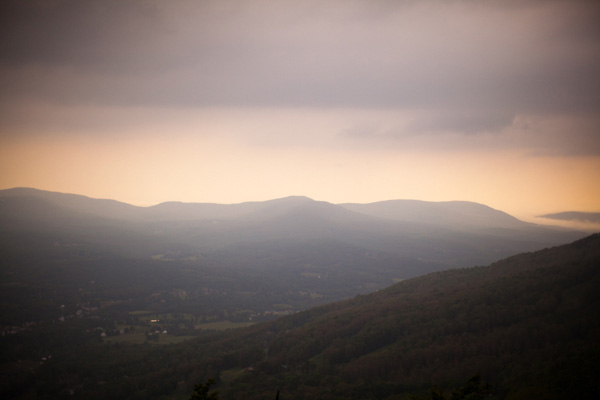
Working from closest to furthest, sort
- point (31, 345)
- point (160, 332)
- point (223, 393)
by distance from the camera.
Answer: point (223, 393)
point (31, 345)
point (160, 332)

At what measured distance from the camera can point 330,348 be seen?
116 m

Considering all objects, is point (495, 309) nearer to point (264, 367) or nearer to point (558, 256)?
point (558, 256)

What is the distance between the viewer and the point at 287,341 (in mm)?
125812

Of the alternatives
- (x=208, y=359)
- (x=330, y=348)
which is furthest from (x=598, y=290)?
(x=208, y=359)

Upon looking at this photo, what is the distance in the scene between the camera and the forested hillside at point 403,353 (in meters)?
87.2

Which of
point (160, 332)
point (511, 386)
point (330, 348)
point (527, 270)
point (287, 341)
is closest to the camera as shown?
point (511, 386)

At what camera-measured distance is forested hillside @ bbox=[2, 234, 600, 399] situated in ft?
286

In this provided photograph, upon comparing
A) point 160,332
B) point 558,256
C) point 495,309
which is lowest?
point 160,332

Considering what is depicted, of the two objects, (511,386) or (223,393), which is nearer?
(511,386)

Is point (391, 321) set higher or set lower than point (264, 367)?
A: higher

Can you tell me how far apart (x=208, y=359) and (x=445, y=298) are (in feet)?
261

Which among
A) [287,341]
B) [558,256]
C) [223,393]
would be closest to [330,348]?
[287,341]

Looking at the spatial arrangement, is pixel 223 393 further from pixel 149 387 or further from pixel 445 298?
pixel 445 298

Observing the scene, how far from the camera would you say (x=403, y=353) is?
106 m
